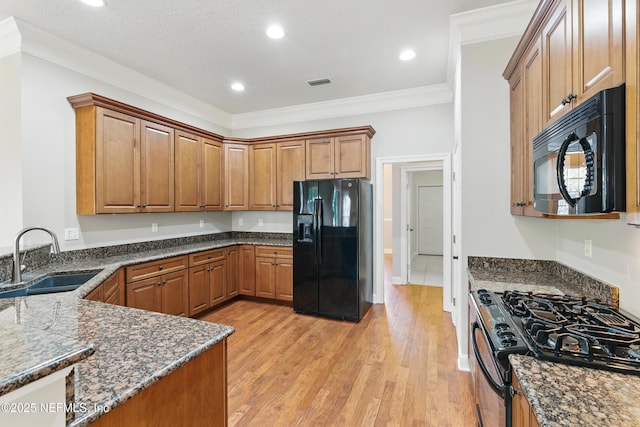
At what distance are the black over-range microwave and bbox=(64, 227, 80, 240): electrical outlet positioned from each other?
3814 millimetres

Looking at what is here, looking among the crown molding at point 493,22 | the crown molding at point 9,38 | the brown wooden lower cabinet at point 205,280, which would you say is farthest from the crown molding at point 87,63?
the crown molding at point 493,22

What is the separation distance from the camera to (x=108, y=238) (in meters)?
3.29

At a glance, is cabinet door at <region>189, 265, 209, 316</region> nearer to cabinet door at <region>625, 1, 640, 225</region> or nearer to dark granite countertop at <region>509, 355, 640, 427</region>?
dark granite countertop at <region>509, 355, 640, 427</region>

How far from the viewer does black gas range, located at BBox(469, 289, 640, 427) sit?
103cm

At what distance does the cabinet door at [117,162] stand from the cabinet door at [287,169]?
1.84 m

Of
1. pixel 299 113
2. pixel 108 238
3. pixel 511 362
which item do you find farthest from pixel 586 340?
pixel 299 113

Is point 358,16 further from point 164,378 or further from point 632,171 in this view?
point 164,378

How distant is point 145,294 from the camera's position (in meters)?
3.08

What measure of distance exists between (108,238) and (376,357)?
10.1 ft

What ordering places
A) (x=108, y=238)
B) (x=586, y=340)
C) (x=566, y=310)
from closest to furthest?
(x=586, y=340), (x=566, y=310), (x=108, y=238)

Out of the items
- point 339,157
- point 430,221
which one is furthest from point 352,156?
point 430,221

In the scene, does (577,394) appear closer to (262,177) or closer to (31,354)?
(31,354)

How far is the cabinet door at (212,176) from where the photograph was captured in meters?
4.19

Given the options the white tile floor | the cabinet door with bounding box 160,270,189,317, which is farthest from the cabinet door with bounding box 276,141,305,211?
the white tile floor
